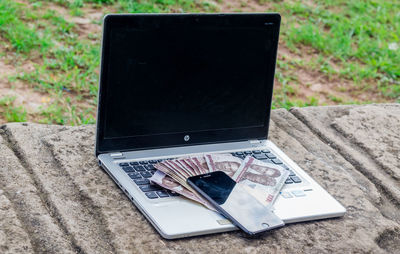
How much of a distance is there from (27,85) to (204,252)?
214cm

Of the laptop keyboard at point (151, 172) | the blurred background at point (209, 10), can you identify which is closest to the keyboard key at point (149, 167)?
the laptop keyboard at point (151, 172)

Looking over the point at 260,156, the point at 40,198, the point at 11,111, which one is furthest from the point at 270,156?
the point at 11,111

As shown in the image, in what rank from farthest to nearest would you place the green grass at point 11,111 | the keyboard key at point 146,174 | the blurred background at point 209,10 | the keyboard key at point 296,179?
the blurred background at point 209,10 → the green grass at point 11,111 → the keyboard key at point 296,179 → the keyboard key at point 146,174

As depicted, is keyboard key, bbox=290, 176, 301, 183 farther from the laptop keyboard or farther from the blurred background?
the blurred background

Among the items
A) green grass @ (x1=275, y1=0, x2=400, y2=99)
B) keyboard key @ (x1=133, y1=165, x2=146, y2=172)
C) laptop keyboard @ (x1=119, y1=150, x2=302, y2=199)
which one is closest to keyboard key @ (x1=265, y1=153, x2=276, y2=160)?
laptop keyboard @ (x1=119, y1=150, x2=302, y2=199)

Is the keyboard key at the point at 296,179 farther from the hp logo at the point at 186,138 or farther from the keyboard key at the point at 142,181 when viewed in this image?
the keyboard key at the point at 142,181

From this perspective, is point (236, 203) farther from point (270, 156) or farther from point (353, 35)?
point (353, 35)

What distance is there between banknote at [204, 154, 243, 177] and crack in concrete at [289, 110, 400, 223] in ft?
1.61

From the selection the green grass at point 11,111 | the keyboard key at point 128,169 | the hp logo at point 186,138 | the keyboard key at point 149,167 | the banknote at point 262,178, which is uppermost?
the hp logo at point 186,138

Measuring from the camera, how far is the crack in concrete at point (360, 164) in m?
1.95

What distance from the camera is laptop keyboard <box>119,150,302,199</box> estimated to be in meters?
1.68

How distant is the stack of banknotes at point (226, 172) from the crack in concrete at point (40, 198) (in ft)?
0.92

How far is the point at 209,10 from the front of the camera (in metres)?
4.51

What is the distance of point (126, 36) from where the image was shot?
Answer: 175 cm
